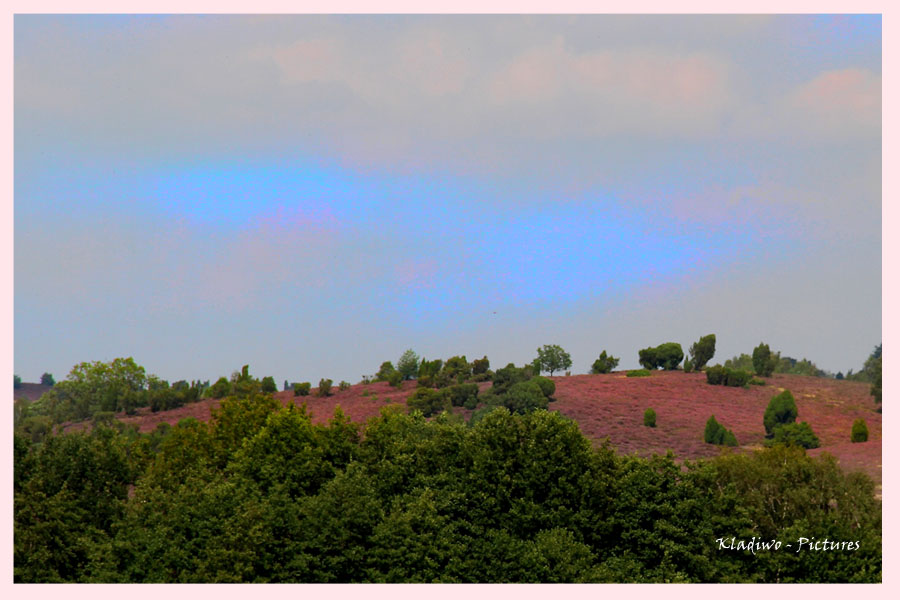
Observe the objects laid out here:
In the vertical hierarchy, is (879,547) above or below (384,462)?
below

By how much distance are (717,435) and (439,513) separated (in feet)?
100

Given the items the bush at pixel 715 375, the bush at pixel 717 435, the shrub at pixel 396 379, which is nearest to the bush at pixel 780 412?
the bush at pixel 717 435

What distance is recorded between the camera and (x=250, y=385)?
64.7 metres

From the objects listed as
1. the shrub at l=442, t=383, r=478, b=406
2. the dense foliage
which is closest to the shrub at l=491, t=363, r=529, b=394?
the shrub at l=442, t=383, r=478, b=406

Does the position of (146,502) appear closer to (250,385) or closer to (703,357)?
(250,385)

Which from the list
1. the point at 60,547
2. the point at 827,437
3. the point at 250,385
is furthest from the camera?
the point at 250,385

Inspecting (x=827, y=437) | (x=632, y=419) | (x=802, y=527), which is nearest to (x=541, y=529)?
(x=802, y=527)

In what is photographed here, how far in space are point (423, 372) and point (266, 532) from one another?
143 feet

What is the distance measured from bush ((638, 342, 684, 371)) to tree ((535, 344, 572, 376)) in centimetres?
844

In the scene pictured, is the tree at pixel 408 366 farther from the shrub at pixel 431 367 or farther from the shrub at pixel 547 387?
the shrub at pixel 547 387

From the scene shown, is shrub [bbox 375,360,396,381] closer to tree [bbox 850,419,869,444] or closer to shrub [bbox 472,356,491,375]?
shrub [bbox 472,356,491,375]

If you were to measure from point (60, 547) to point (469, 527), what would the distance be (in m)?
12.8

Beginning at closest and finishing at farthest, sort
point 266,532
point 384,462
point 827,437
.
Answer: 1. point 266,532
2. point 384,462
3. point 827,437

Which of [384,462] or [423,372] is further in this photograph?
[423,372]
